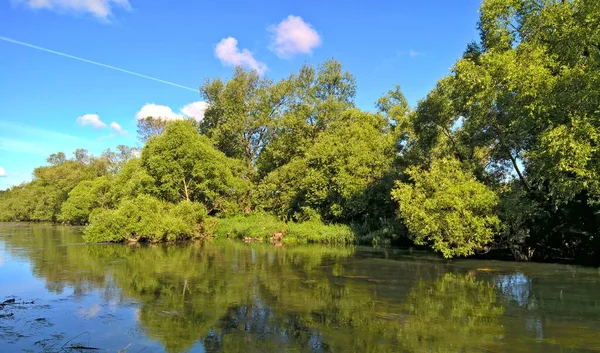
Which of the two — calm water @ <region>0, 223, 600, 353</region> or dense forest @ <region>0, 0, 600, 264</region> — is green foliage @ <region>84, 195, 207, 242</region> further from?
calm water @ <region>0, 223, 600, 353</region>

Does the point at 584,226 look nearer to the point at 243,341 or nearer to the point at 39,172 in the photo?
the point at 243,341

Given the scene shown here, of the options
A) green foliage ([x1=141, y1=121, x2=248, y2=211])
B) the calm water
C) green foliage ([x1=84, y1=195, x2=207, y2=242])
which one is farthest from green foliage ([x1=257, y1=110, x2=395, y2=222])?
the calm water

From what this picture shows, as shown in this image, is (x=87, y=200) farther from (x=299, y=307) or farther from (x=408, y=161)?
(x=299, y=307)

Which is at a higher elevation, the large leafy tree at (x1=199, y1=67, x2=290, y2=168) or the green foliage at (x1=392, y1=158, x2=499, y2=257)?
the large leafy tree at (x1=199, y1=67, x2=290, y2=168)

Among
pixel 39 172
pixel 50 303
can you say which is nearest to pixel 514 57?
pixel 50 303

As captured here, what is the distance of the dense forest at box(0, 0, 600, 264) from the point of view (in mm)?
17266

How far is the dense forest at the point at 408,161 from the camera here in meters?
17.3

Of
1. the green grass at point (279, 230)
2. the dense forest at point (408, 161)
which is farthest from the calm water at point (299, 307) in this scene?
the green grass at point (279, 230)

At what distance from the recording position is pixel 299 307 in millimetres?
12094

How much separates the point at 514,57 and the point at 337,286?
1337cm

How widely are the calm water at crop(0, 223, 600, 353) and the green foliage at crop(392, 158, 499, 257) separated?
130 centimetres

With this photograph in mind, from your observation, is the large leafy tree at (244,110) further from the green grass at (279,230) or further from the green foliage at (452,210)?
the green foliage at (452,210)

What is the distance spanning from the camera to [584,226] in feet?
63.7

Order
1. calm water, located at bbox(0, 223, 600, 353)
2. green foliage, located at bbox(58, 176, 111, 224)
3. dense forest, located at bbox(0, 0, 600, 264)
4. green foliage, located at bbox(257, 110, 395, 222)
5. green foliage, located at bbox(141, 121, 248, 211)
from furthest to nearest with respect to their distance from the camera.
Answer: green foliage, located at bbox(58, 176, 111, 224) < green foliage, located at bbox(141, 121, 248, 211) < green foliage, located at bbox(257, 110, 395, 222) < dense forest, located at bbox(0, 0, 600, 264) < calm water, located at bbox(0, 223, 600, 353)
